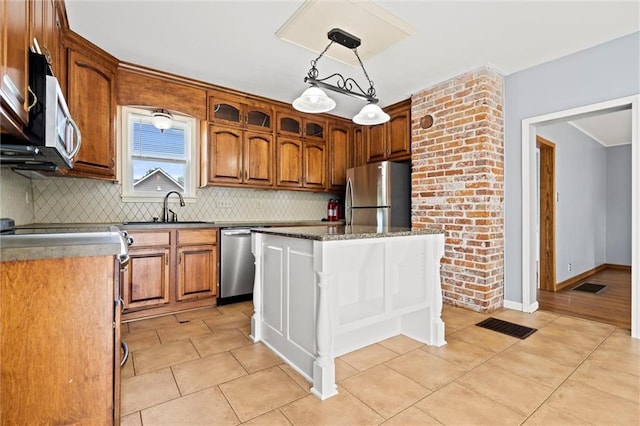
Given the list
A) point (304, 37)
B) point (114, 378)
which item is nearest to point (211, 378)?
A: point (114, 378)

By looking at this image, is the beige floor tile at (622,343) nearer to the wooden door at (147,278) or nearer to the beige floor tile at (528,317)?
the beige floor tile at (528,317)

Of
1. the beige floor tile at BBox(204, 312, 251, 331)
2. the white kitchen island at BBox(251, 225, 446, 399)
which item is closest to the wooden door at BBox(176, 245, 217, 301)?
the beige floor tile at BBox(204, 312, 251, 331)

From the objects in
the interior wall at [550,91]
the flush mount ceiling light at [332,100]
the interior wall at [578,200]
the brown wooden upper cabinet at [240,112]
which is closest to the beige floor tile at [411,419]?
the flush mount ceiling light at [332,100]

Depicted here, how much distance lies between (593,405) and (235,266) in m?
3.00

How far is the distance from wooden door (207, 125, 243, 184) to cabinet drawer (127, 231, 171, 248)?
86 cm

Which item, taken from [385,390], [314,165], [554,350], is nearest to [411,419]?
[385,390]

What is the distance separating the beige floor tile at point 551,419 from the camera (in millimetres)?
1475

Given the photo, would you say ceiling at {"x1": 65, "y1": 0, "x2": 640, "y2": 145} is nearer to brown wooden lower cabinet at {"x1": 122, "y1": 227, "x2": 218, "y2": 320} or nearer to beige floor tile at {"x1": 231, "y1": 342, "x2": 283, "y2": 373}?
brown wooden lower cabinet at {"x1": 122, "y1": 227, "x2": 218, "y2": 320}

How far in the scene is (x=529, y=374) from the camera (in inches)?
75.8

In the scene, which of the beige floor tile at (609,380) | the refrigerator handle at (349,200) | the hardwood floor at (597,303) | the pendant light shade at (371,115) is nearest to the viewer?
the beige floor tile at (609,380)

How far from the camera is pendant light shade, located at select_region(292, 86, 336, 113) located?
2.18 m

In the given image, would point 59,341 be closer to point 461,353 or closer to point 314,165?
point 461,353

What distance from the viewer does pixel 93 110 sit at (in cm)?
275

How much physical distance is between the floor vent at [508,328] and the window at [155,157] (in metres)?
3.38
